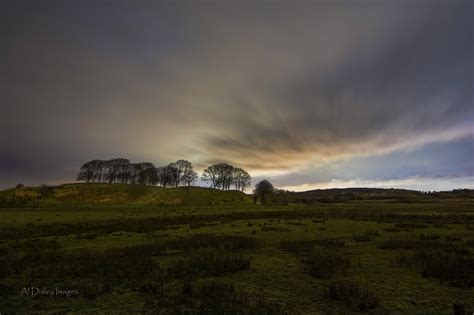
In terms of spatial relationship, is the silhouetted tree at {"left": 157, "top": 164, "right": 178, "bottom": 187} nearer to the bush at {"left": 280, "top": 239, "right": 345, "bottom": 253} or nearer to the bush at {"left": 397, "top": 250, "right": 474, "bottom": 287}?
the bush at {"left": 280, "top": 239, "right": 345, "bottom": 253}

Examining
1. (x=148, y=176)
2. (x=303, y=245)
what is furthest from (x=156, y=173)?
(x=303, y=245)

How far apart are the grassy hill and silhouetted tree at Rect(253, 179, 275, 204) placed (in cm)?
699

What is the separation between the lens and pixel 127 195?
13862 centimetres

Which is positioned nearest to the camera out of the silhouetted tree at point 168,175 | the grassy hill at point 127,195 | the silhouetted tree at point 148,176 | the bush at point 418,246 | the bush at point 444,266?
the bush at point 444,266

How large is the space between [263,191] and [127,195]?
2757 inches

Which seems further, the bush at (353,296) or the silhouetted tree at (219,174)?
the silhouetted tree at (219,174)

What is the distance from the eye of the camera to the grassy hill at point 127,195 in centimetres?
12912

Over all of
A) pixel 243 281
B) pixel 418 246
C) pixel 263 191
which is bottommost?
pixel 243 281

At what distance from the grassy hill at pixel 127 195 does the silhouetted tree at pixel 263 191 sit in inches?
275

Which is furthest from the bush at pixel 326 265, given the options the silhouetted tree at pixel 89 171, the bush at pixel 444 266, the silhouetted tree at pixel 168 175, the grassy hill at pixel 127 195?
the silhouetted tree at pixel 89 171

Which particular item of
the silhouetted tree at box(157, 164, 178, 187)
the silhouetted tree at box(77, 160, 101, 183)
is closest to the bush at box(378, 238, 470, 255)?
the silhouetted tree at box(157, 164, 178, 187)

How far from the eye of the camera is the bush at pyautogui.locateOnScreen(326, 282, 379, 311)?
8.89 m

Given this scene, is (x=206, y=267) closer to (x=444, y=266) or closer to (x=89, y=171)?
(x=444, y=266)

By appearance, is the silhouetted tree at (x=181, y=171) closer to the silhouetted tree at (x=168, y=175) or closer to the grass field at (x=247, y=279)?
the silhouetted tree at (x=168, y=175)
